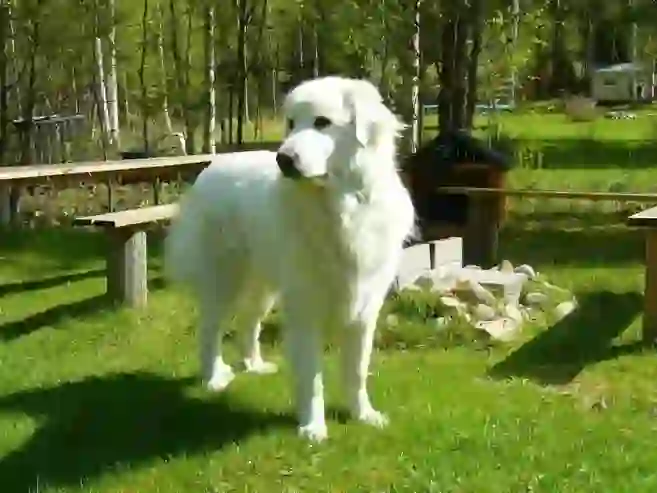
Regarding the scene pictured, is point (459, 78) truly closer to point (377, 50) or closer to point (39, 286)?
point (377, 50)

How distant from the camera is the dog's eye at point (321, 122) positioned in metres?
3.32

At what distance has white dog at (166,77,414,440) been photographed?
3338 millimetres

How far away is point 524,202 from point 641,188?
6.29 ft

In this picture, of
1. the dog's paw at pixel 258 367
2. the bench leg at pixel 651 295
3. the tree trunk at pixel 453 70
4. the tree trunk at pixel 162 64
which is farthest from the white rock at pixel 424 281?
the tree trunk at pixel 162 64

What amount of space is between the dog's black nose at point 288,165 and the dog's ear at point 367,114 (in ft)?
0.92

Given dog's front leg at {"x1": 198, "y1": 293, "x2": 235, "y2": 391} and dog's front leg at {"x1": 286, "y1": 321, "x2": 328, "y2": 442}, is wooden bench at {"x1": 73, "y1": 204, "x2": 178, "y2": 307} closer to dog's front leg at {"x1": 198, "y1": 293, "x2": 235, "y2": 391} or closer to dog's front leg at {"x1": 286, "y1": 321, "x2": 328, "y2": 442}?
dog's front leg at {"x1": 198, "y1": 293, "x2": 235, "y2": 391}

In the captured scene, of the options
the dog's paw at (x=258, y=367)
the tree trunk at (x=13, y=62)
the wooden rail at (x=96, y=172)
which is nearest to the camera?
the dog's paw at (x=258, y=367)

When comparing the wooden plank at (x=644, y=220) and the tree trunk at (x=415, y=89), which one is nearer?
the wooden plank at (x=644, y=220)

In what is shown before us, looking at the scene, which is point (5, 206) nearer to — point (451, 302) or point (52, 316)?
point (52, 316)

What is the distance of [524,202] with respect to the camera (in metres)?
10.3

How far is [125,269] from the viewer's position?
20.2ft

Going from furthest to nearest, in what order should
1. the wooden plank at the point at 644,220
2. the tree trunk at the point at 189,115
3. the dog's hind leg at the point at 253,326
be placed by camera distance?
the tree trunk at the point at 189,115
the wooden plank at the point at 644,220
the dog's hind leg at the point at 253,326

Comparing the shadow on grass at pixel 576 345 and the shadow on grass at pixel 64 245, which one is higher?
the shadow on grass at pixel 64 245

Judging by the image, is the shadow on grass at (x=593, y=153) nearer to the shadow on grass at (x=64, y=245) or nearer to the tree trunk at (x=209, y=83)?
the tree trunk at (x=209, y=83)
